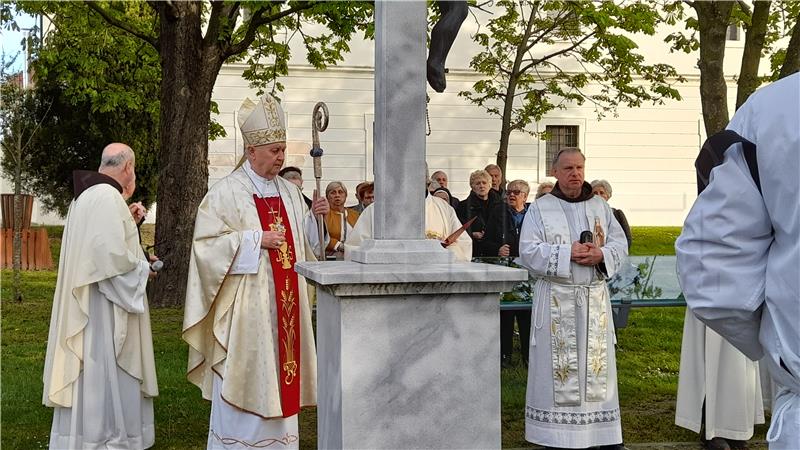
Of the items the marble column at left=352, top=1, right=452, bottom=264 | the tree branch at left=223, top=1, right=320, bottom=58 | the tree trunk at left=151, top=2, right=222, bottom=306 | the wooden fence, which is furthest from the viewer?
the wooden fence

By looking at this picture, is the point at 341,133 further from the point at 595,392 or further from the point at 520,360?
the point at 595,392

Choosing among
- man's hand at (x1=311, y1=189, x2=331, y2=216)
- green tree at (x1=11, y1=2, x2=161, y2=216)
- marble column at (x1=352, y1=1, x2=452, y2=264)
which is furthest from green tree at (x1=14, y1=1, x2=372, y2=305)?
marble column at (x1=352, y1=1, x2=452, y2=264)

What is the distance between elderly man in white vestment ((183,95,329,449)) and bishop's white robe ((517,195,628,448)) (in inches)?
67.1

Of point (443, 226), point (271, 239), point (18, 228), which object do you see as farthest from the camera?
point (18, 228)

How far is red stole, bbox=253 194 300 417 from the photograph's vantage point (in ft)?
18.7

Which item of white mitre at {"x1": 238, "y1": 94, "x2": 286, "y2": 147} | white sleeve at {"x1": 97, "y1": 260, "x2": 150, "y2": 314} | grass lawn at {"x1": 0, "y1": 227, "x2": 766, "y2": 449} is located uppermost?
white mitre at {"x1": 238, "y1": 94, "x2": 286, "y2": 147}

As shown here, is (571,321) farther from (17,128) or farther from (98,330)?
A: (17,128)

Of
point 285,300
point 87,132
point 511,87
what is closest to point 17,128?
point 87,132

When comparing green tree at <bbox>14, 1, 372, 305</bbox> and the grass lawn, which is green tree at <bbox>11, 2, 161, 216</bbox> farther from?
the grass lawn

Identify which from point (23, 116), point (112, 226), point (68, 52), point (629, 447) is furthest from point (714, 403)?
point (23, 116)

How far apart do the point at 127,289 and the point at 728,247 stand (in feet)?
14.7

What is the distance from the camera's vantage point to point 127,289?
238 inches

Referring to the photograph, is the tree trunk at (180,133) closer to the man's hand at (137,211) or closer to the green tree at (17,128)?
the green tree at (17,128)

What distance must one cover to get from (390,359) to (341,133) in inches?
850
